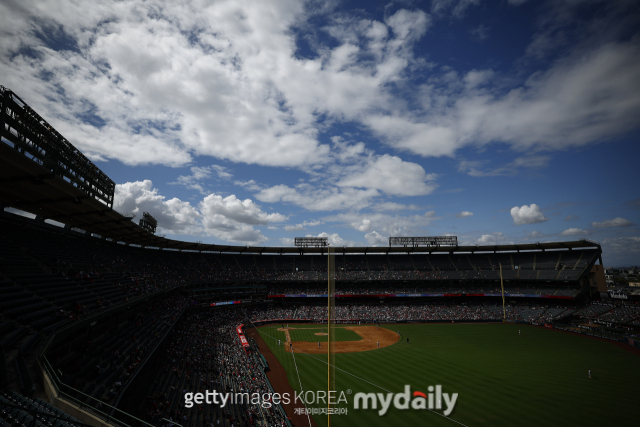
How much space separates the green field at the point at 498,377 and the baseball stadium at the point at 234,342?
17 cm

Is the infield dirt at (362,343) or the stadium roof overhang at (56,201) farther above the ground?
the stadium roof overhang at (56,201)

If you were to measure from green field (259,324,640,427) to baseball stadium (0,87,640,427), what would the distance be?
6.9 inches

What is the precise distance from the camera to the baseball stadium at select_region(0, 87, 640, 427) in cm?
1488

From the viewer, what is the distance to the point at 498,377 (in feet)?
77.9

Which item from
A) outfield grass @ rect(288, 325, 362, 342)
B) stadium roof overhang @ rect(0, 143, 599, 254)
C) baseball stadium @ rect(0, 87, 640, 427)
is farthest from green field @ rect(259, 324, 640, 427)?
stadium roof overhang @ rect(0, 143, 599, 254)

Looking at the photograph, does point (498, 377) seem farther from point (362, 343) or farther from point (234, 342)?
point (234, 342)

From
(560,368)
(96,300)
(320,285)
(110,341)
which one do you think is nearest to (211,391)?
(110,341)

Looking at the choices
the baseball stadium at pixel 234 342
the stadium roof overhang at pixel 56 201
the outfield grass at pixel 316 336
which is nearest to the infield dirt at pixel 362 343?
the baseball stadium at pixel 234 342

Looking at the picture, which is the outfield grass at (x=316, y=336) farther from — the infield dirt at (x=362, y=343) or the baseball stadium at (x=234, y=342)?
the infield dirt at (x=362, y=343)

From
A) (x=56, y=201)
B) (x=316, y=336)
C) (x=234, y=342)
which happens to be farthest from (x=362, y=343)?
(x=56, y=201)

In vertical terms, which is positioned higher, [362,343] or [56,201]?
[56,201]

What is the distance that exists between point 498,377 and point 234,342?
27.8 meters

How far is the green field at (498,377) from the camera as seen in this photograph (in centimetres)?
1777

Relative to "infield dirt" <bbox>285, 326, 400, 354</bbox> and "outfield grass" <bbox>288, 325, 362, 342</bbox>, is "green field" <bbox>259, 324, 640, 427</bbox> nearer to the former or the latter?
"outfield grass" <bbox>288, 325, 362, 342</bbox>
